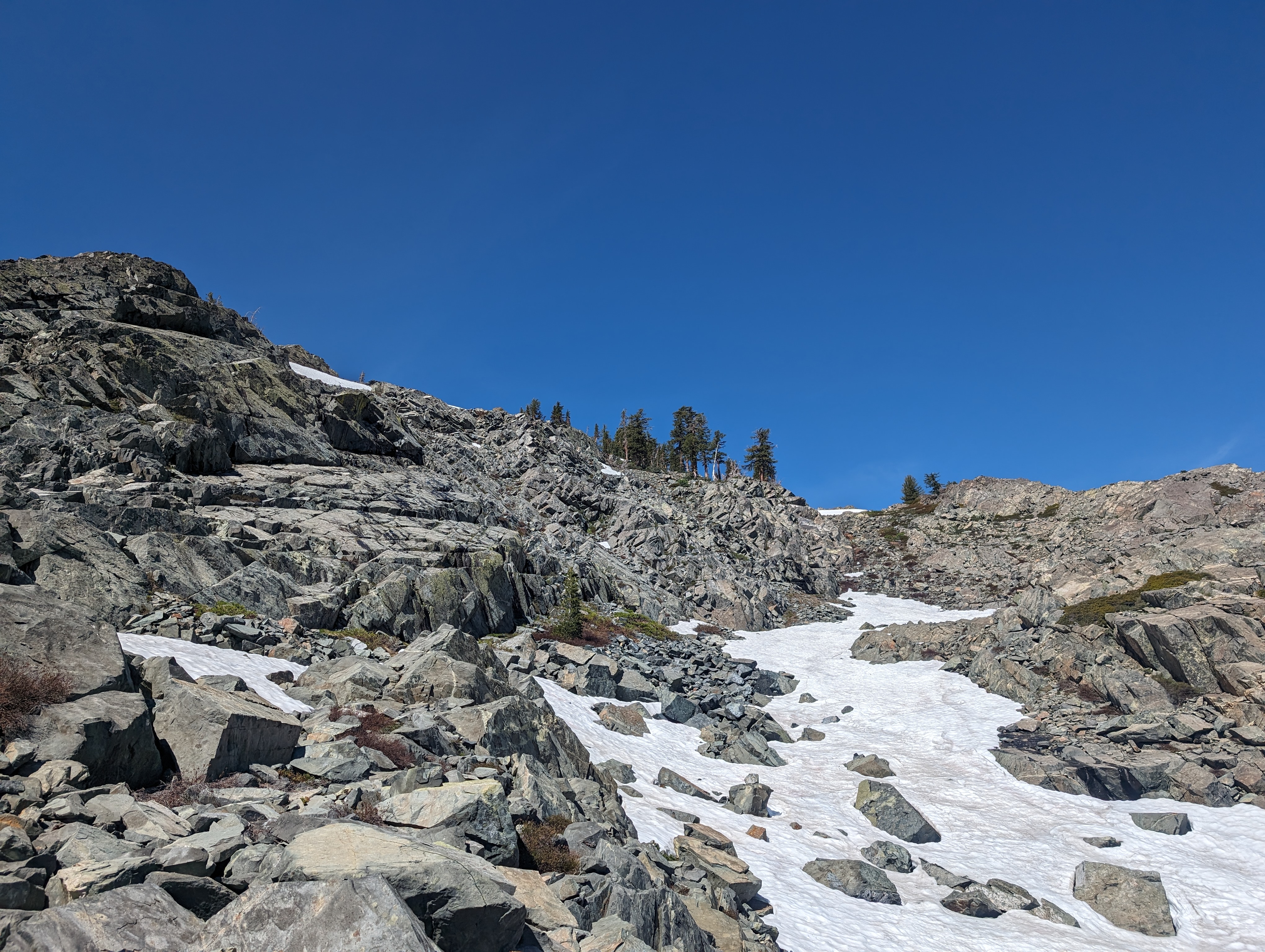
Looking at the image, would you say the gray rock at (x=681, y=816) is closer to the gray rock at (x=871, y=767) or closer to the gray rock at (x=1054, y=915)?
the gray rock at (x=1054, y=915)

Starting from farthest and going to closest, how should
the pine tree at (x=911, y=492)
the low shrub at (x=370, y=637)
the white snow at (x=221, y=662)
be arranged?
the pine tree at (x=911, y=492)
the low shrub at (x=370, y=637)
the white snow at (x=221, y=662)

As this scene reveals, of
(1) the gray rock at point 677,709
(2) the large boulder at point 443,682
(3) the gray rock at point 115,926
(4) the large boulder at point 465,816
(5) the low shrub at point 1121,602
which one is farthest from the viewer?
(5) the low shrub at point 1121,602

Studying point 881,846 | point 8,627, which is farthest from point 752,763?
point 8,627

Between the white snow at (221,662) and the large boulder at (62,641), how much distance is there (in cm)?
371

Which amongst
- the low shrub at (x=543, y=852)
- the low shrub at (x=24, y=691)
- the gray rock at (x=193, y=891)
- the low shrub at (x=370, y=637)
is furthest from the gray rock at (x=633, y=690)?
the gray rock at (x=193, y=891)

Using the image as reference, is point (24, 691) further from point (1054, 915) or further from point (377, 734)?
point (1054, 915)

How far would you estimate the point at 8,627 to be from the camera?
1047cm

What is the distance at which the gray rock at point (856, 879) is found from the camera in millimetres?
18812

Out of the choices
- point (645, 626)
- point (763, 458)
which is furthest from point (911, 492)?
point (645, 626)

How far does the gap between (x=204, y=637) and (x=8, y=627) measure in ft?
28.5

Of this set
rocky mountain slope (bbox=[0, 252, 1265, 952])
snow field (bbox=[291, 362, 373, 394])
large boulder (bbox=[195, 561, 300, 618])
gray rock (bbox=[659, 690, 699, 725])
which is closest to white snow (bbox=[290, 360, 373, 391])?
snow field (bbox=[291, 362, 373, 394])

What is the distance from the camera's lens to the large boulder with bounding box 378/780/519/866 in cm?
999

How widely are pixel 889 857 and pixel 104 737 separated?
22.5 meters

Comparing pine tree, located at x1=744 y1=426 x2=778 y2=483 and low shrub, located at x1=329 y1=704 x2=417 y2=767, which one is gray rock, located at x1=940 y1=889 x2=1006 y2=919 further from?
pine tree, located at x1=744 y1=426 x2=778 y2=483
